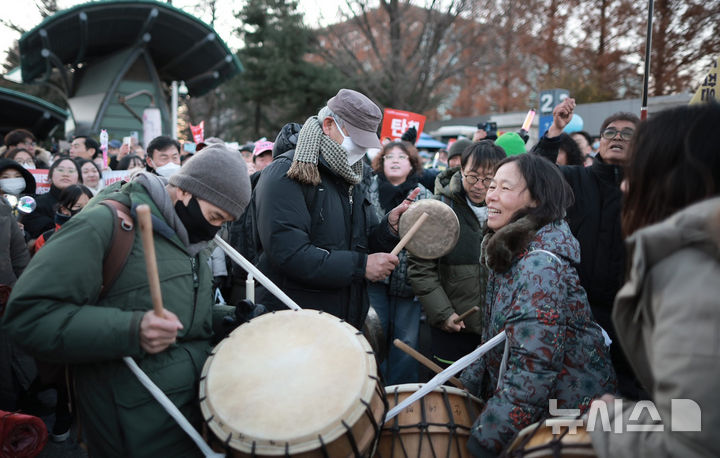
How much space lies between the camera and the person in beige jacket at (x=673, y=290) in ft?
3.33

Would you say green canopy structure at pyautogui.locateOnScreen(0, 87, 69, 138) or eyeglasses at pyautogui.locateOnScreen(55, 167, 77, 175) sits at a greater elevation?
green canopy structure at pyautogui.locateOnScreen(0, 87, 69, 138)

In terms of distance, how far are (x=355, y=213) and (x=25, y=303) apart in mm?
1693

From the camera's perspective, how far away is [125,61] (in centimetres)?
1556

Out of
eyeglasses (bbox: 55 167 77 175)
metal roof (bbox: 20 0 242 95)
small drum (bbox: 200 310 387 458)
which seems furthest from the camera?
metal roof (bbox: 20 0 242 95)

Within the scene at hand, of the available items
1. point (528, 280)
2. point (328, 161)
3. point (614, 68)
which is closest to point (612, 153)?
point (528, 280)

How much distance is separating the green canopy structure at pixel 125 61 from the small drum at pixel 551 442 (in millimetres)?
15186

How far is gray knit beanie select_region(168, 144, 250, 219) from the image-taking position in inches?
76.3

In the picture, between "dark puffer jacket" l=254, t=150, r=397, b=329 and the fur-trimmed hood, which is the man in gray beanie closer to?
"dark puffer jacket" l=254, t=150, r=397, b=329

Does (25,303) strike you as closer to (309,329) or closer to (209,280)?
(209,280)

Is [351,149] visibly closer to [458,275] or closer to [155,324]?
[458,275]

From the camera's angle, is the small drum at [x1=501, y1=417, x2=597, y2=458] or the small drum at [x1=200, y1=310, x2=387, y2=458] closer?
the small drum at [x1=501, y1=417, x2=597, y2=458]

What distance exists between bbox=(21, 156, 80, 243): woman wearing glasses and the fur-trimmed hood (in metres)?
4.79

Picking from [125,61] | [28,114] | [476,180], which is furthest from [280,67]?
[476,180]

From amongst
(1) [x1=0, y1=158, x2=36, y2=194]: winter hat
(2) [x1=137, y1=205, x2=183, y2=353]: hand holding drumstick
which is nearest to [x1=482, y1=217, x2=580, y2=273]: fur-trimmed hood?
(2) [x1=137, y1=205, x2=183, y2=353]: hand holding drumstick
